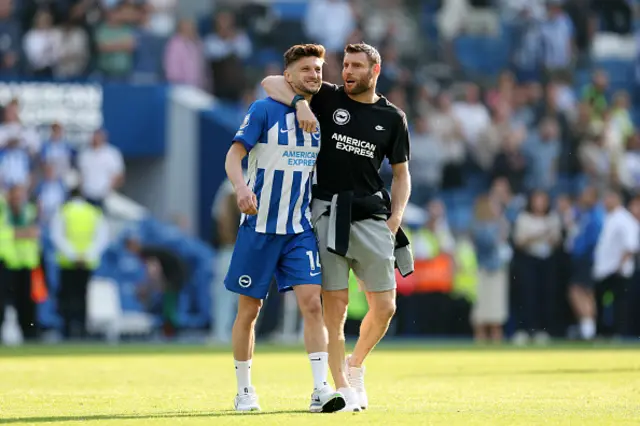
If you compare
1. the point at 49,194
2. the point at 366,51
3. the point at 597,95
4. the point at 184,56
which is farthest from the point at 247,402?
the point at 597,95

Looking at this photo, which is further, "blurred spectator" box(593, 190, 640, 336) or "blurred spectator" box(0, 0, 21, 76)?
"blurred spectator" box(0, 0, 21, 76)

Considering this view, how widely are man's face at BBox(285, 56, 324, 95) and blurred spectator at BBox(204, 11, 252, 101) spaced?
15642 mm

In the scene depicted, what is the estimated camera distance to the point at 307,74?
880 centimetres

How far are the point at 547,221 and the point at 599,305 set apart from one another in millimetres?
1420

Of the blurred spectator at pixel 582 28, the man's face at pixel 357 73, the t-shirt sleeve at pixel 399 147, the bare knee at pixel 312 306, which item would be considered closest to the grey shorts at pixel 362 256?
the bare knee at pixel 312 306

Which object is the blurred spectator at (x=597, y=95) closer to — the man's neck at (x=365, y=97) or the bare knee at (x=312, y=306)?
the man's neck at (x=365, y=97)

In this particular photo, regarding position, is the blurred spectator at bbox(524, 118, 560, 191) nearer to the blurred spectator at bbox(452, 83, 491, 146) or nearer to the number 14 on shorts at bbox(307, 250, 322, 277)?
the blurred spectator at bbox(452, 83, 491, 146)

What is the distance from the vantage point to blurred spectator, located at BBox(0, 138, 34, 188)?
68.7ft

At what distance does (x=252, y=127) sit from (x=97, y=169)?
13.2 meters

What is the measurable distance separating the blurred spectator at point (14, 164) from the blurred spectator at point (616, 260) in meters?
8.20

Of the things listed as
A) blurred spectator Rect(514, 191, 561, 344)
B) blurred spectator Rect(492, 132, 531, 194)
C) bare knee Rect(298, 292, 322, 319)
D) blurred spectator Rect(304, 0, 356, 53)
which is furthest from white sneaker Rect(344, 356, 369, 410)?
blurred spectator Rect(304, 0, 356, 53)

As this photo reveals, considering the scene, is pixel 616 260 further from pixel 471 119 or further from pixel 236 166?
pixel 236 166

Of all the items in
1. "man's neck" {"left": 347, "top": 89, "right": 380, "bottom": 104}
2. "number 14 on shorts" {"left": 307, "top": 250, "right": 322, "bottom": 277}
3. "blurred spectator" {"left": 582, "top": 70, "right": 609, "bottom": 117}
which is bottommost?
"number 14 on shorts" {"left": 307, "top": 250, "right": 322, "bottom": 277}

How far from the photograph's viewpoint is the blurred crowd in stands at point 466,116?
69.9ft
